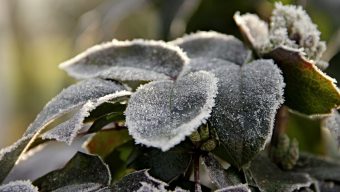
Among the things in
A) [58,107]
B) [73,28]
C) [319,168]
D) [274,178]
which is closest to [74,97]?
[58,107]

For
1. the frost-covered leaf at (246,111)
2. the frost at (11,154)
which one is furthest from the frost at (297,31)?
the frost at (11,154)

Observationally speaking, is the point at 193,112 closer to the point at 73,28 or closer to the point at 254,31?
the point at 254,31

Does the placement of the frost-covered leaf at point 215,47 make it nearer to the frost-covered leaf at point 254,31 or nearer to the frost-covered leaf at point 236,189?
the frost-covered leaf at point 254,31

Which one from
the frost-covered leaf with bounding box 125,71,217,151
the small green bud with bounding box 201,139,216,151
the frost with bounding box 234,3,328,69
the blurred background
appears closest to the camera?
the frost-covered leaf with bounding box 125,71,217,151

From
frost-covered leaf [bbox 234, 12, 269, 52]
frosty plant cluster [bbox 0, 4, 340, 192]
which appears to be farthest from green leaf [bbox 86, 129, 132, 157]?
frost-covered leaf [bbox 234, 12, 269, 52]

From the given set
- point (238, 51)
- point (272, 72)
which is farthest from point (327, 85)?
point (238, 51)

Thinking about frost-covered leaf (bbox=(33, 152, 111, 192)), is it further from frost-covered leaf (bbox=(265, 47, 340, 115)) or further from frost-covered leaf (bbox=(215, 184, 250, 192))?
frost-covered leaf (bbox=(265, 47, 340, 115))
